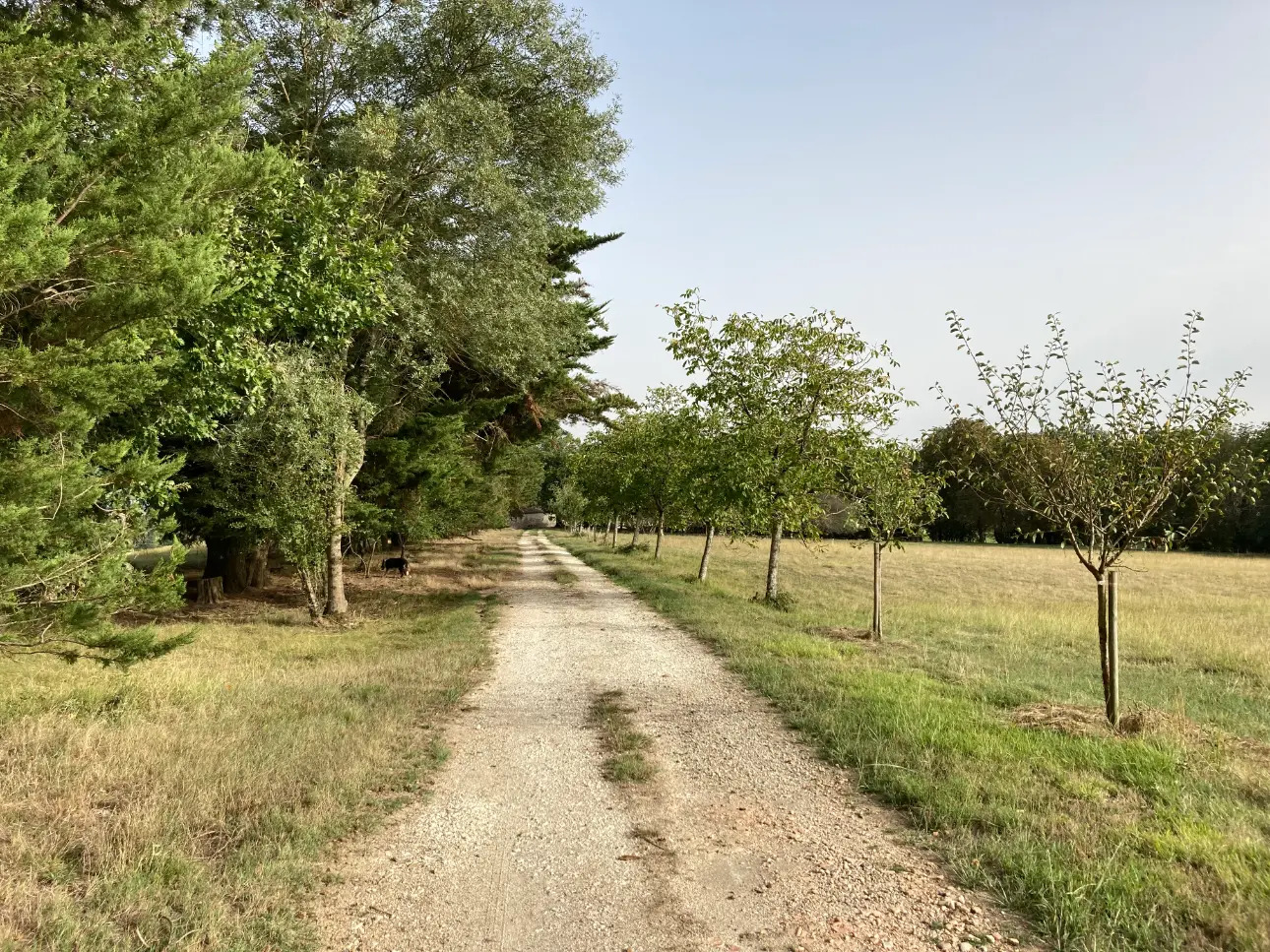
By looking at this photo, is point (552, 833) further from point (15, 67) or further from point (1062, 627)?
point (1062, 627)

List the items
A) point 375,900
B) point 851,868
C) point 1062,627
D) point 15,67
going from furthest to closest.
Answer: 1. point 1062,627
2. point 15,67
3. point 851,868
4. point 375,900

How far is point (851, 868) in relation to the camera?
418 centimetres

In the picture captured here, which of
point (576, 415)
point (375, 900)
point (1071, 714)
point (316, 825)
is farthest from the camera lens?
point (576, 415)

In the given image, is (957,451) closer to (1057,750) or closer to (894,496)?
(1057,750)

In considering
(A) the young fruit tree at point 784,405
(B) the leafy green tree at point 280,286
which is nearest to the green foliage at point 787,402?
(A) the young fruit tree at point 784,405

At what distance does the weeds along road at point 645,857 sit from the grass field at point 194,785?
1.29 ft

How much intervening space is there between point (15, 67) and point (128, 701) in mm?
6143

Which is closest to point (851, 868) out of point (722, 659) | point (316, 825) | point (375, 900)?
point (375, 900)

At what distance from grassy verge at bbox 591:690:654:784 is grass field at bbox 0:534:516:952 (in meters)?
1.57

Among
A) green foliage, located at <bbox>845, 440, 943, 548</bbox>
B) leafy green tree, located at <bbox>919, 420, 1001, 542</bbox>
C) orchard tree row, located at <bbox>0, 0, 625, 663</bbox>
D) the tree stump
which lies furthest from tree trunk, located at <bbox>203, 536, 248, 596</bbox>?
leafy green tree, located at <bbox>919, 420, 1001, 542</bbox>

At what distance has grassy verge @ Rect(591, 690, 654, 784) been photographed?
5.71 m

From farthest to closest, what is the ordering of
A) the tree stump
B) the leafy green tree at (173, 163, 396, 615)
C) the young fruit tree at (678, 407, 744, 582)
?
1. the tree stump
2. the young fruit tree at (678, 407, 744, 582)
3. the leafy green tree at (173, 163, 396, 615)

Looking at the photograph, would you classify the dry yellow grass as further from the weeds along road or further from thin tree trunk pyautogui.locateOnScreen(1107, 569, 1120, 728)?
the weeds along road

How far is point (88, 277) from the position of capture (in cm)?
584
